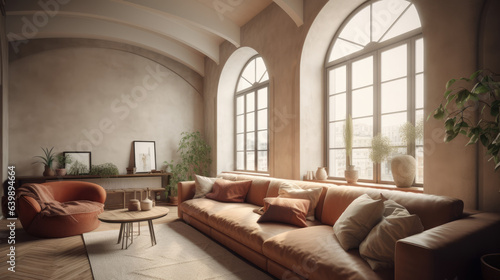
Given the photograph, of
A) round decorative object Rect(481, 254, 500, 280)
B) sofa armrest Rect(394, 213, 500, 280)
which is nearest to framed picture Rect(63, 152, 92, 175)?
sofa armrest Rect(394, 213, 500, 280)

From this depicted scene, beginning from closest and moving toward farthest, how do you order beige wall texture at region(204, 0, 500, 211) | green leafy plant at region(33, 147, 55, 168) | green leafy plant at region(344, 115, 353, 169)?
beige wall texture at region(204, 0, 500, 211) → green leafy plant at region(344, 115, 353, 169) → green leafy plant at region(33, 147, 55, 168)

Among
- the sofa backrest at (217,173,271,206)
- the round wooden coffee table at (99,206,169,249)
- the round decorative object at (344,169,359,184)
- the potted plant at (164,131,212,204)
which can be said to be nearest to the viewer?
the round wooden coffee table at (99,206,169,249)

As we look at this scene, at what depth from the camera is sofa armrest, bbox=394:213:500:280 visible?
1615 mm

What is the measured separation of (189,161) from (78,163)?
234 cm

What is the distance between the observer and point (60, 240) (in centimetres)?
393

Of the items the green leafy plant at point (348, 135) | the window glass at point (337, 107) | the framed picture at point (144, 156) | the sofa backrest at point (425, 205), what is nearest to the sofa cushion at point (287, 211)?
the sofa backrest at point (425, 205)

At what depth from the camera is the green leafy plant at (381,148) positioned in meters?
3.41

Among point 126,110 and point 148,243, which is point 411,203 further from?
point 126,110

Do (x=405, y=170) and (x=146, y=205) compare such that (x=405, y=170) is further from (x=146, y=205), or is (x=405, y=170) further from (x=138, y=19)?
(x=138, y=19)

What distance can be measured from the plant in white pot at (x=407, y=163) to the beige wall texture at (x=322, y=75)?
20 centimetres

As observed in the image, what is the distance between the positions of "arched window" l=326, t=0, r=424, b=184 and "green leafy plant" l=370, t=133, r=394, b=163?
0.11m

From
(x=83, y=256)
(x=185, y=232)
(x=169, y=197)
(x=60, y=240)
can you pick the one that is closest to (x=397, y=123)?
(x=185, y=232)

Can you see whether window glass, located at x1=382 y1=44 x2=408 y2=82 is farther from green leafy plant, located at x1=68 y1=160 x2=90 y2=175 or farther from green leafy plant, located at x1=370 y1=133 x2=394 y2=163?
green leafy plant, located at x1=68 y1=160 x2=90 y2=175

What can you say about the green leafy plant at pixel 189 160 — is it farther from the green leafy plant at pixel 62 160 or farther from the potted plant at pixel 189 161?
the green leafy plant at pixel 62 160
